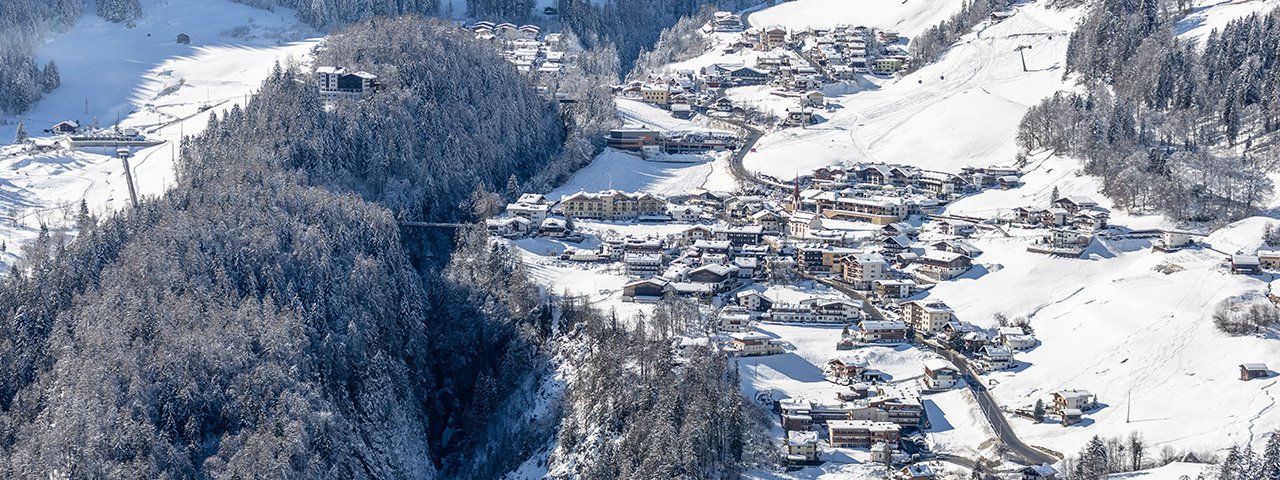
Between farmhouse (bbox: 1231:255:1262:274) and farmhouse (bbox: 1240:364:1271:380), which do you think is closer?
farmhouse (bbox: 1240:364:1271:380)

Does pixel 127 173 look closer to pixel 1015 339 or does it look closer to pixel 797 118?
pixel 797 118

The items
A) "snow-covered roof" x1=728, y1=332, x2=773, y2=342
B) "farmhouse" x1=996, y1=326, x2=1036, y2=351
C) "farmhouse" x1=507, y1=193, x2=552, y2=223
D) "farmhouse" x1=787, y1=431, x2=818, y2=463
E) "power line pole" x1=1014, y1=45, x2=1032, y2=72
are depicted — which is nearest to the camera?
"farmhouse" x1=787, y1=431, x2=818, y2=463

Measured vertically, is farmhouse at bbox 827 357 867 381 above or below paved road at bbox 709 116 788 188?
below

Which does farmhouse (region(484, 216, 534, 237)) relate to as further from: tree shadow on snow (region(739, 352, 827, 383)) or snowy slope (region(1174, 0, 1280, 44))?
snowy slope (region(1174, 0, 1280, 44))

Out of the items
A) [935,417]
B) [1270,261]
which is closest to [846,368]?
[935,417]

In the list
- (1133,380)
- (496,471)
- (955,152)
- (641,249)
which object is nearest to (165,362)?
(496,471)

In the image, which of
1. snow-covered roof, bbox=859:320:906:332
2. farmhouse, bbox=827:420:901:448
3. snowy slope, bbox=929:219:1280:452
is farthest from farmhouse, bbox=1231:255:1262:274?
farmhouse, bbox=827:420:901:448

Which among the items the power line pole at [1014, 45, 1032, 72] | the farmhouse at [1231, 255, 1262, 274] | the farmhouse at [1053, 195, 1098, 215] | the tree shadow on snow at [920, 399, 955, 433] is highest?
the power line pole at [1014, 45, 1032, 72]
